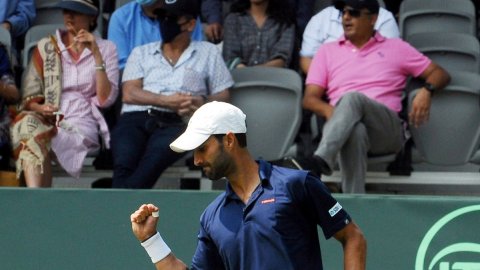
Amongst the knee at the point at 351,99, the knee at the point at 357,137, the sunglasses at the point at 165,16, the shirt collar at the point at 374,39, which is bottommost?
the knee at the point at 357,137

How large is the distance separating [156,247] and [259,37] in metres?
3.99

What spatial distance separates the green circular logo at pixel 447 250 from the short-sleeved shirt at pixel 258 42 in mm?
2561

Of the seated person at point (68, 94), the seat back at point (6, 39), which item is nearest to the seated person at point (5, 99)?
the seated person at point (68, 94)

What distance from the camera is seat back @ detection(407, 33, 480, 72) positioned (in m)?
9.09

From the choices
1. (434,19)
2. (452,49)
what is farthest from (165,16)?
(434,19)

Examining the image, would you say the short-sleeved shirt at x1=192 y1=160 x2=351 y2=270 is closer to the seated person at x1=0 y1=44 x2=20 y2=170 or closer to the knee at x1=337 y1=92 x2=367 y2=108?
the knee at x1=337 y1=92 x2=367 y2=108

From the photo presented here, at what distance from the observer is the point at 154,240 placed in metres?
5.28

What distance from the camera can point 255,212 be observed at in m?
5.14

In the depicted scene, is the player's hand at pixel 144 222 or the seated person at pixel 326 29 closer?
the player's hand at pixel 144 222

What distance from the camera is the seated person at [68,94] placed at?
26.9ft

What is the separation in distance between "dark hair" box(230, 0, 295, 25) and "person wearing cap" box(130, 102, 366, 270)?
4.03 m

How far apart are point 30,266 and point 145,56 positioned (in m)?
1.96

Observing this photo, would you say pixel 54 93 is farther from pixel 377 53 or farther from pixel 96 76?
pixel 377 53

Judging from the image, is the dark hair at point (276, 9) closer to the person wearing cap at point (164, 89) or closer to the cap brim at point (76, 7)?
the person wearing cap at point (164, 89)
